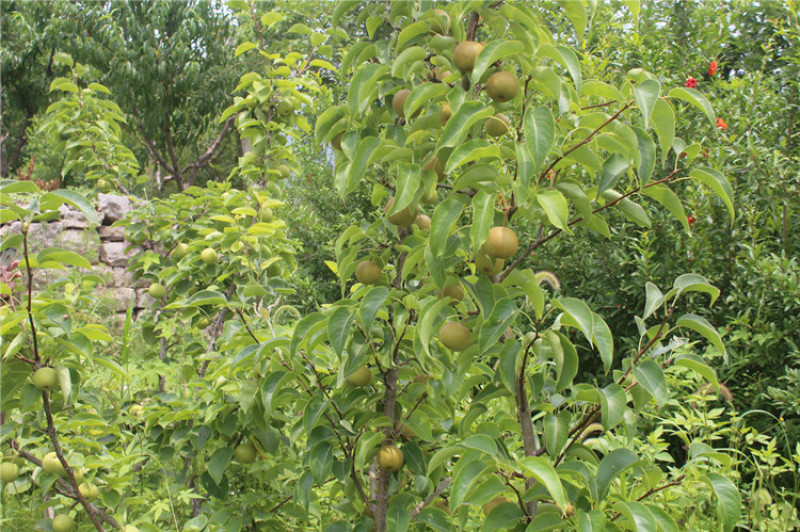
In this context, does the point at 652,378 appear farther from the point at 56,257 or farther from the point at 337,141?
the point at 56,257

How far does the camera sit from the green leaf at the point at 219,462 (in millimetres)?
1763

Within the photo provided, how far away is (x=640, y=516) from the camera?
0.92 meters

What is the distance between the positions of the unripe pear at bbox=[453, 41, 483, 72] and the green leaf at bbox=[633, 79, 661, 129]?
321 mm

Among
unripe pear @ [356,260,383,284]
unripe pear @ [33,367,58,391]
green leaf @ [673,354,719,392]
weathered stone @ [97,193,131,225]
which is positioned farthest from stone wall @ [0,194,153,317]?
green leaf @ [673,354,719,392]

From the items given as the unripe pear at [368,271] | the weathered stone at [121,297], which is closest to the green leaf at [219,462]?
the unripe pear at [368,271]

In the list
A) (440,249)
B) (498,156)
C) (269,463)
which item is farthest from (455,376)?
(269,463)

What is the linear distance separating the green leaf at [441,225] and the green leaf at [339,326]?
262 mm

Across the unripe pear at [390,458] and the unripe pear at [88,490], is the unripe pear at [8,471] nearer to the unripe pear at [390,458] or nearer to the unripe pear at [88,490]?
the unripe pear at [88,490]

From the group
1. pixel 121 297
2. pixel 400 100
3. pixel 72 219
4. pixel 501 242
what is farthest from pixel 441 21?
pixel 72 219

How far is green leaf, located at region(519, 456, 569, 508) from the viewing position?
2.87 ft

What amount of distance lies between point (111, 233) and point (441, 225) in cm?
752

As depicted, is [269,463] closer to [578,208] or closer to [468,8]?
[578,208]

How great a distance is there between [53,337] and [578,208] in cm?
118

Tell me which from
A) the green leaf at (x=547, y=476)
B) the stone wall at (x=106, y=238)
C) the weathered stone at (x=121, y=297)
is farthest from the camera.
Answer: the stone wall at (x=106, y=238)
